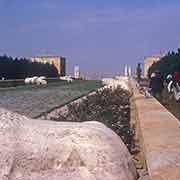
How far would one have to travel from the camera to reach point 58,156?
2701mm

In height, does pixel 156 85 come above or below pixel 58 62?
below

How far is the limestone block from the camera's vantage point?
2688 mm

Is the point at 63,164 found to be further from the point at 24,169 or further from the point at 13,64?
the point at 13,64

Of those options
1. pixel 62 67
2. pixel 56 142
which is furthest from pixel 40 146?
pixel 62 67

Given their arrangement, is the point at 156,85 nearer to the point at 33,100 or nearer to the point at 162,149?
the point at 33,100

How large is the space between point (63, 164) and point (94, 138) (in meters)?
0.22

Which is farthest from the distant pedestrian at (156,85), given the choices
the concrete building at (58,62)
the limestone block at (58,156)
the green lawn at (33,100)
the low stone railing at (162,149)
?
the concrete building at (58,62)

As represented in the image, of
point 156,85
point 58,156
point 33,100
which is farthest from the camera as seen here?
point 33,100

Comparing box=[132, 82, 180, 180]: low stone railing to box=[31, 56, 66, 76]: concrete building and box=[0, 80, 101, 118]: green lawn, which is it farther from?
box=[31, 56, 66, 76]: concrete building

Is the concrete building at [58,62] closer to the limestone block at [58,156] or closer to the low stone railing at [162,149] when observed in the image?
the low stone railing at [162,149]

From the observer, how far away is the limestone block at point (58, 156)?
2.69 meters

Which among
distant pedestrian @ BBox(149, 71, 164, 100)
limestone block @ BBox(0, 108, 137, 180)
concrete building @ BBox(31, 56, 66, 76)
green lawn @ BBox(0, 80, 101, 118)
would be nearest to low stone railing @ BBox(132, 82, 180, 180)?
limestone block @ BBox(0, 108, 137, 180)

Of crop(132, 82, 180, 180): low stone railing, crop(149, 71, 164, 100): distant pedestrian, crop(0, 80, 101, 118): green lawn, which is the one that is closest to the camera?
crop(132, 82, 180, 180): low stone railing

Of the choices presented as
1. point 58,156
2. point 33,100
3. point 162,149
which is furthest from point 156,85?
point 58,156
